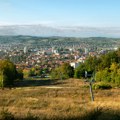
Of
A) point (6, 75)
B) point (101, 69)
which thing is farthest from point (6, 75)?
point (101, 69)

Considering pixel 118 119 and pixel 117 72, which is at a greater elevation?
pixel 118 119

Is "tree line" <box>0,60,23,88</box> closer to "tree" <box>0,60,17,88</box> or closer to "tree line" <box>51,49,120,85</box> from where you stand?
"tree" <box>0,60,17,88</box>

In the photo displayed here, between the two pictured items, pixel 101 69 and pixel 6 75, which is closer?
pixel 6 75

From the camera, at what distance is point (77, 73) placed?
7631 cm

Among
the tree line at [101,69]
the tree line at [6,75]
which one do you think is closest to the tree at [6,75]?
the tree line at [6,75]

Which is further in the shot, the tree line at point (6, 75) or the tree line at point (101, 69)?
the tree line at point (101, 69)

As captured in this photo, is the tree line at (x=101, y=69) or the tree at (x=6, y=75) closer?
the tree at (x=6, y=75)

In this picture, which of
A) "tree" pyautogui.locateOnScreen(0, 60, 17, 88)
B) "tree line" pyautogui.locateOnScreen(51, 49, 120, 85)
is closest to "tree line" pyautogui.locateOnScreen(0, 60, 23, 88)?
"tree" pyautogui.locateOnScreen(0, 60, 17, 88)

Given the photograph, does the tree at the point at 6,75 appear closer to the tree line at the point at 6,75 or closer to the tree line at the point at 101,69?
the tree line at the point at 6,75

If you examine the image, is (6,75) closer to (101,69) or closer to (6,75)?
(6,75)

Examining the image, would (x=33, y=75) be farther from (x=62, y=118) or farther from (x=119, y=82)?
(x=62, y=118)

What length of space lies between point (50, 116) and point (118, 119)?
1.64 meters

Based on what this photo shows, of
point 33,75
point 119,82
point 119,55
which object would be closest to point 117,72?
point 119,82

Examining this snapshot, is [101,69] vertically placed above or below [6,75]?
below
